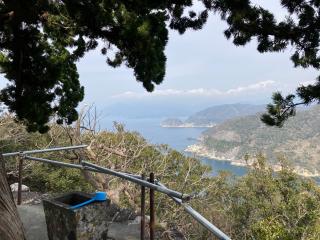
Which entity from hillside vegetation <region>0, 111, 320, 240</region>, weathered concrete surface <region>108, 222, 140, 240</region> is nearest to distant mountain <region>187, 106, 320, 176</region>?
hillside vegetation <region>0, 111, 320, 240</region>

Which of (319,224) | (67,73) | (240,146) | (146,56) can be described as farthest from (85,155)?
(240,146)

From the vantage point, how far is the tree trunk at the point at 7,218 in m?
2.55

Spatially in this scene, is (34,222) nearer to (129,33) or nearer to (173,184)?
(129,33)

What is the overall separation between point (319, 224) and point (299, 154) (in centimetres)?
10634

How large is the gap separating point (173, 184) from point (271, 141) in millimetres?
129384

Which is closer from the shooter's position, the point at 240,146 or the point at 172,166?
the point at 172,166

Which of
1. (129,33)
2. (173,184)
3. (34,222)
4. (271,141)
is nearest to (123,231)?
(34,222)

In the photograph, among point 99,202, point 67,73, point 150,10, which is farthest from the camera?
point 67,73

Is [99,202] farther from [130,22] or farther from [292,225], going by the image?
[292,225]

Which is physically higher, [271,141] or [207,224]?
[207,224]

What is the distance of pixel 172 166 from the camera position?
2592 centimetres

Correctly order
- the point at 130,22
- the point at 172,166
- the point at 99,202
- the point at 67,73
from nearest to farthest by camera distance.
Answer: the point at 99,202 < the point at 130,22 < the point at 67,73 < the point at 172,166

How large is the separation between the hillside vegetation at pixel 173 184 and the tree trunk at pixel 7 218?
961cm

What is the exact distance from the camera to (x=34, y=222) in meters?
5.17
